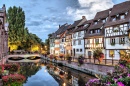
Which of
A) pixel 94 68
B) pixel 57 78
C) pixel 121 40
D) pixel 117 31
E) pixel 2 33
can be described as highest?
pixel 117 31

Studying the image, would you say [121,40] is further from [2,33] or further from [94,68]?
[2,33]

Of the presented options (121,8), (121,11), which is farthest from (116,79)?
(121,8)

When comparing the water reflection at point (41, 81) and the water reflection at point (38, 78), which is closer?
the water reflection at point (41, 81)

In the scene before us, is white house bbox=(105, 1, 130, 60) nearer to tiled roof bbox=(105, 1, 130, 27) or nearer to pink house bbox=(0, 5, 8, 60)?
tiled roof bbox=(105, 1, 130, 27)

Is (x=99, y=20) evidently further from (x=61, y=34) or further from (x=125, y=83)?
(x=125, y=83)

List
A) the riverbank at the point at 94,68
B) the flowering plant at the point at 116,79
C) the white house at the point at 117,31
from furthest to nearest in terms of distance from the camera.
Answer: the white house at the point at 117,31 → the riverbank at the point at 94,68 → the flowering plant at the point at 116,79

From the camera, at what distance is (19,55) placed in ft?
240

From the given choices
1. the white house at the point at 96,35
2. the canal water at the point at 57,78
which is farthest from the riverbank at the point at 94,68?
the white house at the point at 96,35

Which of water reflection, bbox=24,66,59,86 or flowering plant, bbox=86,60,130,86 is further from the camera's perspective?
water reflection, bbox=24,66,59,86

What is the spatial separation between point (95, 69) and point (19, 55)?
165 ft

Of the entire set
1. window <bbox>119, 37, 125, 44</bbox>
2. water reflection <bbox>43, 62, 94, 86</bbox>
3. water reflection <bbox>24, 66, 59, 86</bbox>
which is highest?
window <bbox>119, 37, 125, 44</bbox>

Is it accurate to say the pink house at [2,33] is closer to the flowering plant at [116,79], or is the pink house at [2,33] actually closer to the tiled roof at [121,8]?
the flowering plant at [116,79]

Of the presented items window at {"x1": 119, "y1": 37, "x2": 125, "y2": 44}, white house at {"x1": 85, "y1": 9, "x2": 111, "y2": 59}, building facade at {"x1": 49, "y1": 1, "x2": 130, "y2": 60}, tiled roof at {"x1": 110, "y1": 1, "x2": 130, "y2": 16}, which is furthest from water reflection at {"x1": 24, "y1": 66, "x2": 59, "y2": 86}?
tiled roof at {"x1": 110, "y1": 1, "x2": 130, "y2": 16}

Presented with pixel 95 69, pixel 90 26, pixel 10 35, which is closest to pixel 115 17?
pixel 90 26
